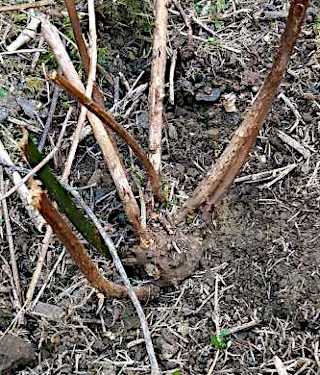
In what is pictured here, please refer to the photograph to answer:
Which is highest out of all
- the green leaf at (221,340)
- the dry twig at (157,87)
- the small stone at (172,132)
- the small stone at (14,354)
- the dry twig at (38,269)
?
the dry twig at (157,87)

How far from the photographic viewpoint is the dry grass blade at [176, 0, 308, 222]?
1.32 m

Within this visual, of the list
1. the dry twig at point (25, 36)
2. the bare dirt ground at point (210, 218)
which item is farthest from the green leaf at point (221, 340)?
the dry twig at point (25, 36)

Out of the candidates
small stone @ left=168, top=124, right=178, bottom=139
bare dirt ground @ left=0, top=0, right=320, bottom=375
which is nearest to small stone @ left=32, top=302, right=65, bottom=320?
bare dirt ground @ left=0, top=0, right=320, bottom=375

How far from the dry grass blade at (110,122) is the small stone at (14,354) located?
0.46 meters

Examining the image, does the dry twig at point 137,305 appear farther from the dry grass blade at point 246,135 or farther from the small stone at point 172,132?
the small stone at point 172,132

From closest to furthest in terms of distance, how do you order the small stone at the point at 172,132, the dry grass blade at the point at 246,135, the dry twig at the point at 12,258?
the dry grass blade at the point at 246,135, the dry twig at the point at 12,258, the small stone at the point at 172,132

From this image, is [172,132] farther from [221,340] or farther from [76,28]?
[221,340]

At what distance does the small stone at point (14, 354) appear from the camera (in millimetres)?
1465

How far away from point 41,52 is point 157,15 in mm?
424

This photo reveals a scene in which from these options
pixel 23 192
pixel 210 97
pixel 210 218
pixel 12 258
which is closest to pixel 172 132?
pixel 210 97

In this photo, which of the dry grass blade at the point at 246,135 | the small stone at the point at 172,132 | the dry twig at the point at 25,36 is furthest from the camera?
the dry twig at the point at 25,36

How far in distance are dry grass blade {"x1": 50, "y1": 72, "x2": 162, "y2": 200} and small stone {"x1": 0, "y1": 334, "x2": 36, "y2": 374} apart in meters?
0.46

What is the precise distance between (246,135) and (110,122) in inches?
13.8

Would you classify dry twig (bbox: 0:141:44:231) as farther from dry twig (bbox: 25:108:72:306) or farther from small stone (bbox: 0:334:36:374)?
small stone (bbox: 0:334:36:374)
